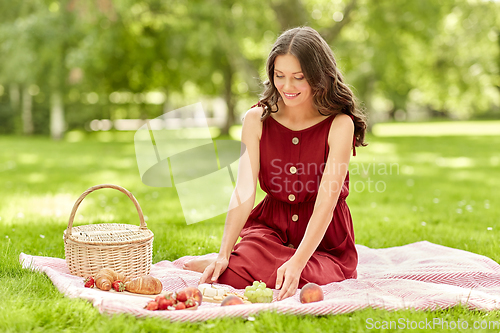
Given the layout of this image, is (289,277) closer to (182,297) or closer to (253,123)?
(182,297)

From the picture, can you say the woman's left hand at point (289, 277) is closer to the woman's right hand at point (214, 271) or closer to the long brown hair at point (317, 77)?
the woman's right hand at point (214, 271)

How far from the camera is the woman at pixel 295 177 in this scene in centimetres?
291

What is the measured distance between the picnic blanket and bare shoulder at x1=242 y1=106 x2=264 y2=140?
101 cm

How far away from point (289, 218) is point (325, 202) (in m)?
0.41

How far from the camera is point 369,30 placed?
12.6m

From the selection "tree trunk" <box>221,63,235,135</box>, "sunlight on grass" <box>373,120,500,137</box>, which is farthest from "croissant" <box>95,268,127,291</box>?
"sunlight on grass" <box>373,120,500,137</box>

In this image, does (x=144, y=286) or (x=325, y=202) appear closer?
(x=144, y=286)

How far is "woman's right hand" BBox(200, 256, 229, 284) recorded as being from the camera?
297 centimetres

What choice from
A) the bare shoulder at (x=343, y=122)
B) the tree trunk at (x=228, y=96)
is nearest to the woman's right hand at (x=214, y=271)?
the bare shoulder at (x=343, y=122)

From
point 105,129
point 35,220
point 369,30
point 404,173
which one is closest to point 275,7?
point 369,30

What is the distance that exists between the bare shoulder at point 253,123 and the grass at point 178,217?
3.90 ft

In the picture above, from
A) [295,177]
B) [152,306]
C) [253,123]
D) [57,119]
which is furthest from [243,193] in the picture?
[57,119]

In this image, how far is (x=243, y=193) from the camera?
3.20 metres

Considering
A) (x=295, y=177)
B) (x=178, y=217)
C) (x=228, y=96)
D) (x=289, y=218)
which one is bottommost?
(x=178, y=217)
